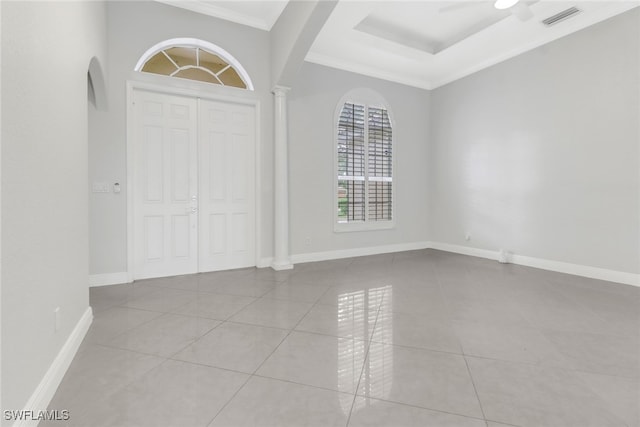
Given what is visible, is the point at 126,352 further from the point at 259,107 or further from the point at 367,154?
the point at 367,154

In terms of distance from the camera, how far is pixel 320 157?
195 inches

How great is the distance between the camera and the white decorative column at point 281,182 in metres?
4.33

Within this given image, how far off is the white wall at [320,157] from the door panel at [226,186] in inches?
26.6

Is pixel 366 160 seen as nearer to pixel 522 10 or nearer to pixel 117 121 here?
pixel 522 10

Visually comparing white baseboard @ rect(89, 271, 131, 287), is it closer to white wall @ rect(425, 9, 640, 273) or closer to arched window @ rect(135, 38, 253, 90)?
arched window @ rect(135, 38, 253, 90)

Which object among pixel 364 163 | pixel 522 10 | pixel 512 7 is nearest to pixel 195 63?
pixel 364 163

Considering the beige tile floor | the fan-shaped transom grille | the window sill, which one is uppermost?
the fan-shaped transom grille

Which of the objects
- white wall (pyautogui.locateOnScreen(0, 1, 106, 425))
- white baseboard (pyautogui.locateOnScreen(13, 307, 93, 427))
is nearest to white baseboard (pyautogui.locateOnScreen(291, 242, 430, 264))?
white baseboard (pyautogui.locateOnScreen(13, 307, 93, 427))

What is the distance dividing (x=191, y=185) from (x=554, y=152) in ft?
16.5

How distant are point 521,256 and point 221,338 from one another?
15.0 feet

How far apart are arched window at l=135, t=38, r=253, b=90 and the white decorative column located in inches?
19.2

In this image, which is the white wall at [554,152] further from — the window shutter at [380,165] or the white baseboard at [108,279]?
the white baseboard at [108,279]

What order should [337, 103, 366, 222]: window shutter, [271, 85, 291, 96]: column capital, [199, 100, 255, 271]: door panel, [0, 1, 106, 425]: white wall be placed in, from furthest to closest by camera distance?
[337, 103, 366, 222]: window shutter < [271, 85, 291, 96]: column capital < [199, 100, 255, 271]: door panel < [0, 1, 106, 425]: white wall

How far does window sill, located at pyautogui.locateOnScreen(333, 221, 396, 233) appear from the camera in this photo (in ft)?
16.9
